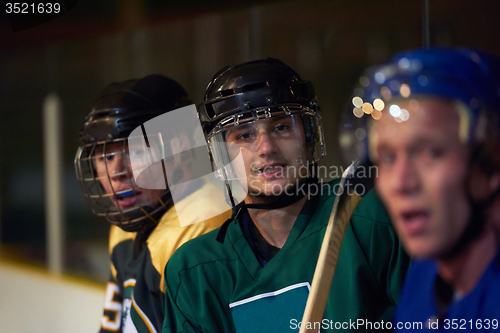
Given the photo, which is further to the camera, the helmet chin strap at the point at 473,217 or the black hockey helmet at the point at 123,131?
the black hockey helmet at the point at 123,131

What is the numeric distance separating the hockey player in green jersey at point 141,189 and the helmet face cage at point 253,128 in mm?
288

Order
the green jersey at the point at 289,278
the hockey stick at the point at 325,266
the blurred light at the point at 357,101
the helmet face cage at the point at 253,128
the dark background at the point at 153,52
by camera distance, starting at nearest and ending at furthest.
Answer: the blurred light at the point at 357,101 < the hockey stick at the point at 325,266 < the green jersey at the point at 289,278 < the helmet face cage at the point at 253,128 < the dark background at the point at 153,52

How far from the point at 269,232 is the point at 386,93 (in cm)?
57

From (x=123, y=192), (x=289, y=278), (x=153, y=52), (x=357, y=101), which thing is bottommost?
(x=289, y=278)

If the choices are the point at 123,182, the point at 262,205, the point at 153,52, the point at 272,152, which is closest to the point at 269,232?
the point at 262,205

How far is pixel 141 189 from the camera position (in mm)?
1443

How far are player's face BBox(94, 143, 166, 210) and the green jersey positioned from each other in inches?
13.1

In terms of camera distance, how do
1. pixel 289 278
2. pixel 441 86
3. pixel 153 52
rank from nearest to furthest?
pixel 441 86 → pixel 289 278 → pixel 153 52

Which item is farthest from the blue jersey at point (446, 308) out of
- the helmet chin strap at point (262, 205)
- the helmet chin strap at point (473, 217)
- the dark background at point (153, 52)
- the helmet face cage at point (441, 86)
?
the dark background at point (153, 52)

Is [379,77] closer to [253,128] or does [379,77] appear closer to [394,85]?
[394,85]

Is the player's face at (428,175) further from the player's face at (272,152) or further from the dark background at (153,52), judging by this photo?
the dark background at (153,52)

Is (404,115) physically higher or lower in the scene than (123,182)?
higher

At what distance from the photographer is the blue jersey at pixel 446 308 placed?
1.81ft

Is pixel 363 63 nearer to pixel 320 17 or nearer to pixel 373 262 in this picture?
pixel 320 17
